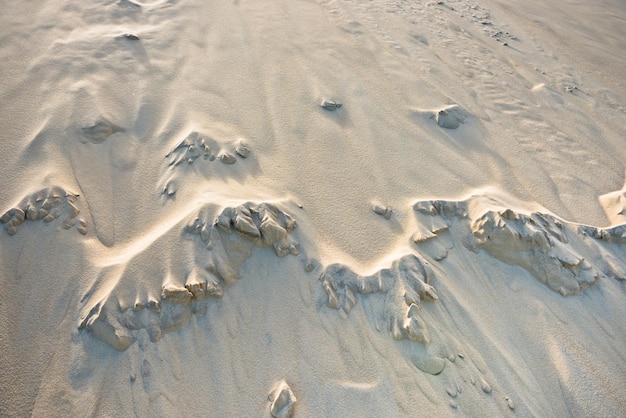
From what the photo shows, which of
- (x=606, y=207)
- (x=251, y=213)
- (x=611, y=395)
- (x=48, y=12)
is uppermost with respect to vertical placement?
(x=48, y=12)

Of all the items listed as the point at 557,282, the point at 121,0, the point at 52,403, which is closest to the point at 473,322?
the point at 557,282

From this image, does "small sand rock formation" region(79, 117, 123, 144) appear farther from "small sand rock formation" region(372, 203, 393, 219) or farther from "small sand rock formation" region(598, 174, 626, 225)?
"small sand rock formation" region(598, 174, 626, 225)

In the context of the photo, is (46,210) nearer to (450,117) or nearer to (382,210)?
(382,210)

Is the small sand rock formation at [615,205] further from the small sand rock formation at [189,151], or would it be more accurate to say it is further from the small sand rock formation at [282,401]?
the small sand rock formation at [189,151]

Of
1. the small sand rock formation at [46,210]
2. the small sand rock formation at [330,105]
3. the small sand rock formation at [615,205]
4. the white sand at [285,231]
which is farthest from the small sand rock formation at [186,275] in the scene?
the small sand rock formation at [615,205]

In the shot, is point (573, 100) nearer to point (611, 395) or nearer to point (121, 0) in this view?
point (611, 395)

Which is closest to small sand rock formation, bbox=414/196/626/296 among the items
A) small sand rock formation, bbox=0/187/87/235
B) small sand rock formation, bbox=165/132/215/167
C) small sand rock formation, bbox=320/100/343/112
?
small sand rock formation, bbox=320/100/343/112

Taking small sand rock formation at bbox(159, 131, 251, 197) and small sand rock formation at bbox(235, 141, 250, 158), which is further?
small sand rock formation at bbox(235, 141, 250, 158)
